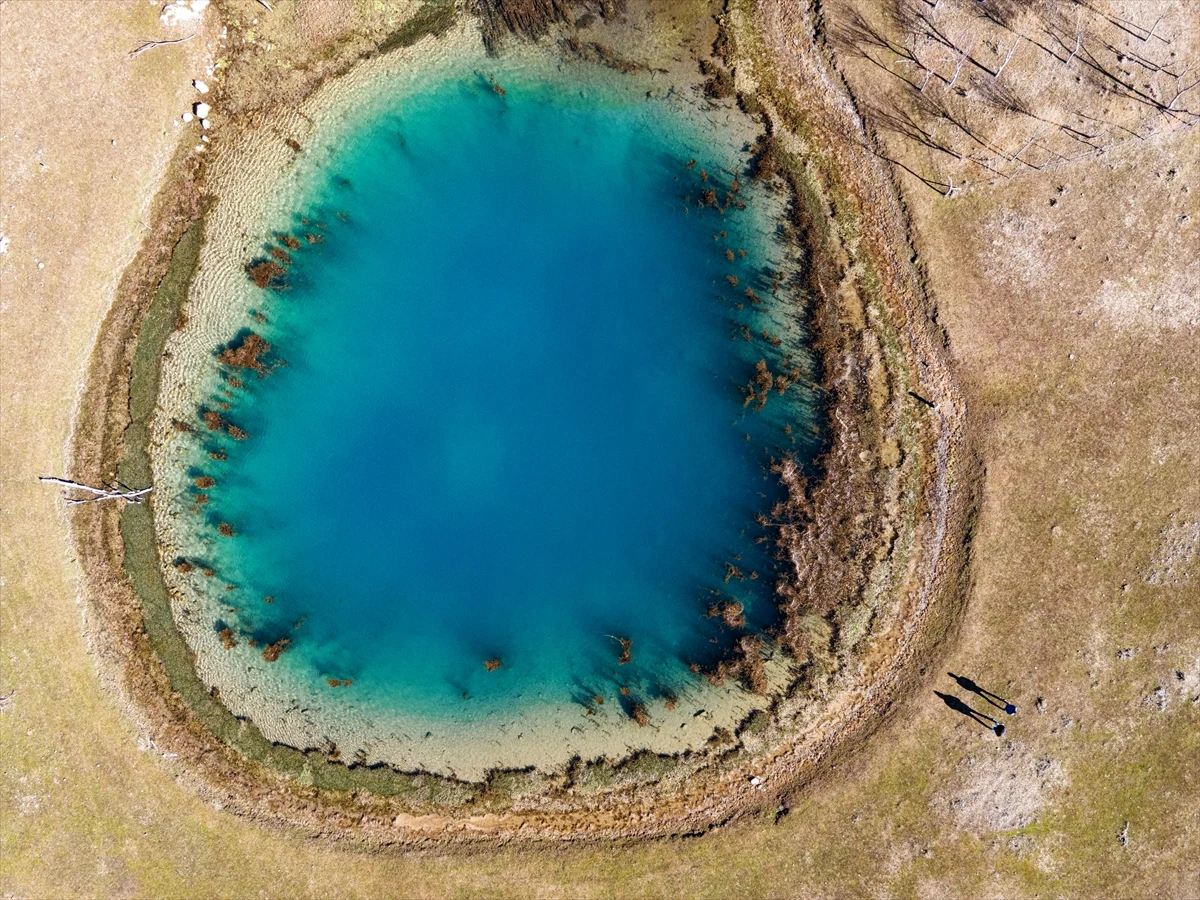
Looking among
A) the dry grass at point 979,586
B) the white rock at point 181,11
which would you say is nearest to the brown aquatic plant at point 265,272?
the dry grass at point 979,586

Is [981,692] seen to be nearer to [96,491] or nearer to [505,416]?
[505,416]

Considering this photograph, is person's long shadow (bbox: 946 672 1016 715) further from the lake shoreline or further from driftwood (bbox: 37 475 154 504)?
driftwood (bbox: 37 475 154 504)

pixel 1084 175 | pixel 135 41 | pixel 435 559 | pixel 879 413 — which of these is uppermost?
pixel 1084 175

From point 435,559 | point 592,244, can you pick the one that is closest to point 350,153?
point 592,244

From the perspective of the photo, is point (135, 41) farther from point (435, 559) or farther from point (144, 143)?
point (435, 559)

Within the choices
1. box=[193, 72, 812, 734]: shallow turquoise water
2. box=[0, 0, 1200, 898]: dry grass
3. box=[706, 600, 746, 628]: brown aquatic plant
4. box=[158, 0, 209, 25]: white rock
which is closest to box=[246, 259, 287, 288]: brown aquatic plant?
box=[193, 72, 812, 734]: shallow turquoise water

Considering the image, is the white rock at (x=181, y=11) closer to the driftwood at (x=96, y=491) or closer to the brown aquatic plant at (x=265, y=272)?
the brown aquatic plant at (x=265, y=272)

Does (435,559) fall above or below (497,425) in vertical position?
below
